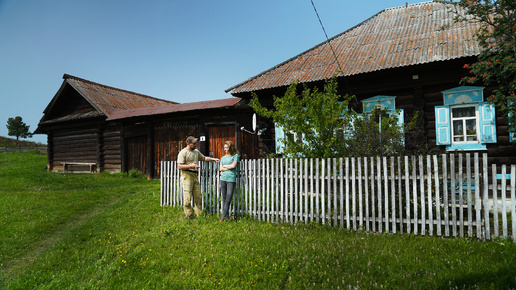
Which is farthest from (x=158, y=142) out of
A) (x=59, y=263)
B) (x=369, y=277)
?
(x=369, y=277)

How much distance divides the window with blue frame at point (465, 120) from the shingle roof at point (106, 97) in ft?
49.1

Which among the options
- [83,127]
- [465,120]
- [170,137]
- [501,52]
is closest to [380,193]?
[501,52]

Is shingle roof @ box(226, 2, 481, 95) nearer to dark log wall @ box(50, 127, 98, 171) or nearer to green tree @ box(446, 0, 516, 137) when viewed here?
green tree @ box(446, 0, 516, 137)

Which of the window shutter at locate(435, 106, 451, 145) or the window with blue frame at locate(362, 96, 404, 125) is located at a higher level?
the window with blue frame at locate(362, 96, 404, 125)

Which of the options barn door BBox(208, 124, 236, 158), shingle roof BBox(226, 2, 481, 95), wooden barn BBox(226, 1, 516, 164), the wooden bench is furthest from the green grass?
the wooden bench

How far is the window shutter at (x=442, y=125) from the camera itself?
28.1 ft

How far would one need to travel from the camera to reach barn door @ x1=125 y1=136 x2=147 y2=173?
14.7 metres

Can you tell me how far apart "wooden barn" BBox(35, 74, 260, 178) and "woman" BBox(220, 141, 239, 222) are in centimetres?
561

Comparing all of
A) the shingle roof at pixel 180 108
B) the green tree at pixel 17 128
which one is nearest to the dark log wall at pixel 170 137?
the shingle roof at pixel 180 108

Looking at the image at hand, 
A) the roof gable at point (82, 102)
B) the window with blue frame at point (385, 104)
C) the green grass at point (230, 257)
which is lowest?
the green grass at point (230, 257)

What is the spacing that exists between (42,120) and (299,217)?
1954cm

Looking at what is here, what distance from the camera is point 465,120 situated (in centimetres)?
852

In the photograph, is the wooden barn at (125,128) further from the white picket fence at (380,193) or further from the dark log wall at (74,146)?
the white picket fence at (380,193)

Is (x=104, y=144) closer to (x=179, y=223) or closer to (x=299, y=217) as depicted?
(x=179, y=223)
